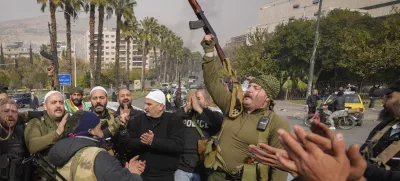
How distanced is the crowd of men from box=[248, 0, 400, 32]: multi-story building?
176ft

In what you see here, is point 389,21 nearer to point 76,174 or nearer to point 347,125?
point 347,125

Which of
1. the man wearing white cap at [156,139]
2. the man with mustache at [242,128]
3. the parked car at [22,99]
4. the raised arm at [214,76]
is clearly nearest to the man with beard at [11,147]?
the man wearing white cap at [156,139]

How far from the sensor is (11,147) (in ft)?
10.2

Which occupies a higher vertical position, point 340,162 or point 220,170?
point 340,162

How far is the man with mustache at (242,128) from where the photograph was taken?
259 centimetres

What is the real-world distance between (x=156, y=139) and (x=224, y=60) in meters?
1.11

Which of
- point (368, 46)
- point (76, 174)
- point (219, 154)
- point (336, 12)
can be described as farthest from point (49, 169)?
point (336, 12)

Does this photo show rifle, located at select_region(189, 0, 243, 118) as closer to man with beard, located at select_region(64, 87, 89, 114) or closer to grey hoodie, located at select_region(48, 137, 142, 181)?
grey hoodie, located at select_region(48, 137, 142, 181)

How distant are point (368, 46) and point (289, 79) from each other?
7.84m

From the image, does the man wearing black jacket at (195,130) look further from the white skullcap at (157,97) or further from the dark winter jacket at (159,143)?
the white skullcap at (157,97)

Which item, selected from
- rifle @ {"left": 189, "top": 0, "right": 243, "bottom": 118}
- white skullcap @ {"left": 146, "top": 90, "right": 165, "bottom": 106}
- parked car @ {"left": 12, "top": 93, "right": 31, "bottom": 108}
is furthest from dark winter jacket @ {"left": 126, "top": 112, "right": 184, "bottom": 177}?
parked car @ {"left": 12, "top": 93, "right": 31, "bottom": 108}

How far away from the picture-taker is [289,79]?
31578mm

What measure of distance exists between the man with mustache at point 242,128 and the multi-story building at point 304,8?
54.0m

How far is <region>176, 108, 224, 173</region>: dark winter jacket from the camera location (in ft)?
12.7
